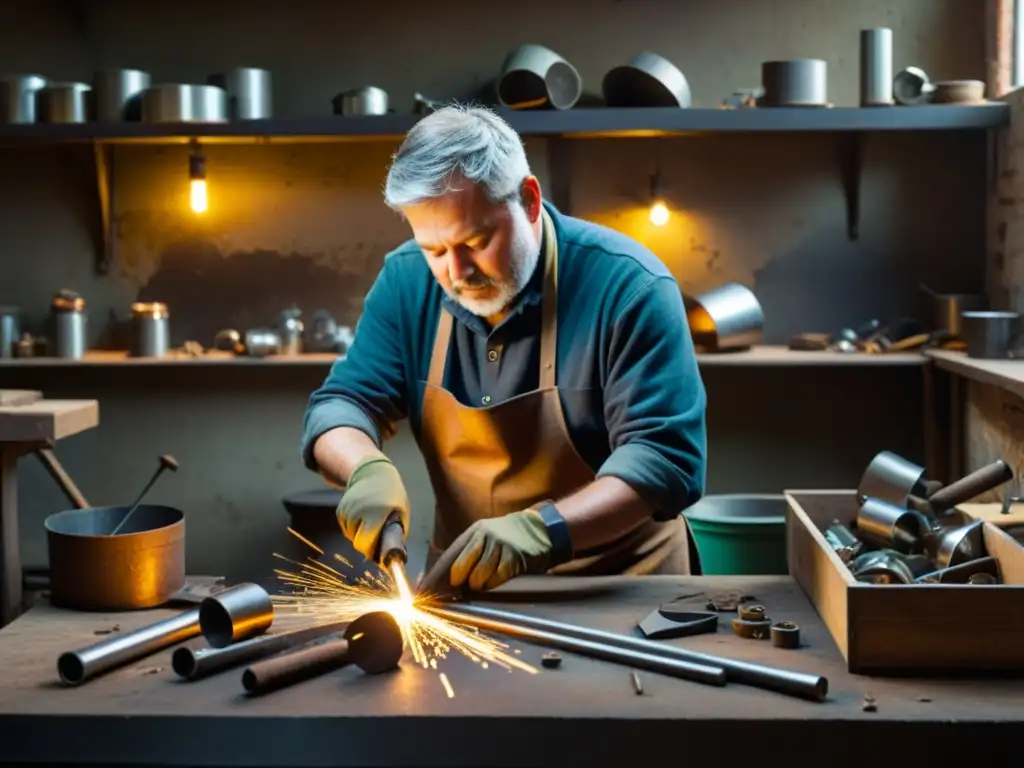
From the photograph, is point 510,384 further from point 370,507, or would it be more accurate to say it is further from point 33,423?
point 33,423

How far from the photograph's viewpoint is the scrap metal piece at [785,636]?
2.18m

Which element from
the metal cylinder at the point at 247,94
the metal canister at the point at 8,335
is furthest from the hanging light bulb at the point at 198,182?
the metal canister at the point at 8,335

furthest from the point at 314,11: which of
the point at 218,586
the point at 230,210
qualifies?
the point at 218,586

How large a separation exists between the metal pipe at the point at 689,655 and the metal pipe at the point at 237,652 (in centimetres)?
25

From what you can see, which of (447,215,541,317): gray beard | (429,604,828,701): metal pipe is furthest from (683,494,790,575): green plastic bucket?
(429,604,828,701): metal pipe

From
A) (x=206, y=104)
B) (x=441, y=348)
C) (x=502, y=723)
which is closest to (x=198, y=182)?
(x=206, y=104)

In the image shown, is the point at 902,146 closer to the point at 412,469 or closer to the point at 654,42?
the point at 654,42

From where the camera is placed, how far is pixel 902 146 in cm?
534

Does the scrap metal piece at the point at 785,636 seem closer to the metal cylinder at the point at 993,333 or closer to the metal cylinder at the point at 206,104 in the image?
the metal cylinder at the point at 993,333

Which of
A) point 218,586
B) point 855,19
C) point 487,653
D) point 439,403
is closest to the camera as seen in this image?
point 487,653

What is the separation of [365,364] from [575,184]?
8.38 ft

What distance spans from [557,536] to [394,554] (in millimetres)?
322

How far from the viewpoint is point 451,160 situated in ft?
8.54

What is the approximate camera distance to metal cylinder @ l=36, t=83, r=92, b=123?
511cm
